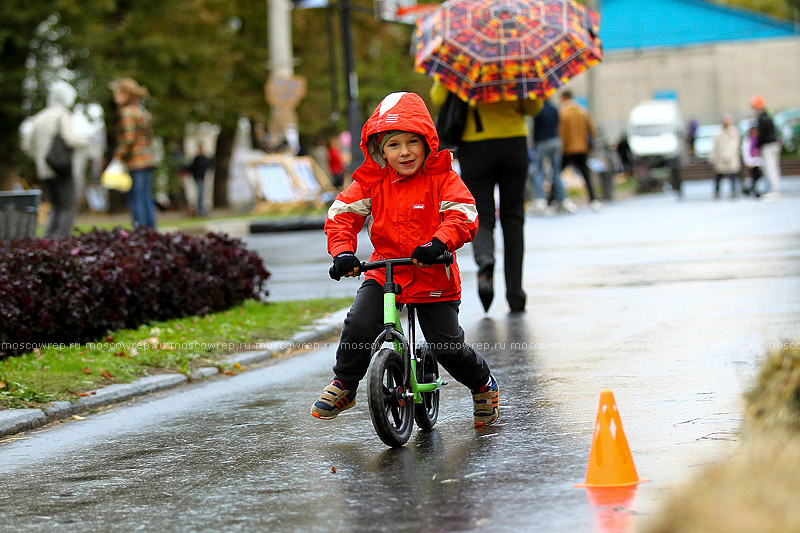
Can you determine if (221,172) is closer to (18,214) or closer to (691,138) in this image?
(691,138)

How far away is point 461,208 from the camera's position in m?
5.59

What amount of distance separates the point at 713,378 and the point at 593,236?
11.0 m

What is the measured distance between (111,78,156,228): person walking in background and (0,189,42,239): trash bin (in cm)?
303

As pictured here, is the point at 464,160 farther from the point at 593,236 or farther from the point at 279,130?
the point at 279,130

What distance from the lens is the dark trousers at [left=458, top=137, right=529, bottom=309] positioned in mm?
9359

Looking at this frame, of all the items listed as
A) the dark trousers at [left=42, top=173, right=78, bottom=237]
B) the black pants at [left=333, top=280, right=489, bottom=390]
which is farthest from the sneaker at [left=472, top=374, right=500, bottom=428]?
the dark trousers at [left=42, top=173, right=78, bottom=237]

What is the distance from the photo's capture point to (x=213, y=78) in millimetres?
33344

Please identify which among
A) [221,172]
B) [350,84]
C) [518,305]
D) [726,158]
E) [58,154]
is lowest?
[518,305]

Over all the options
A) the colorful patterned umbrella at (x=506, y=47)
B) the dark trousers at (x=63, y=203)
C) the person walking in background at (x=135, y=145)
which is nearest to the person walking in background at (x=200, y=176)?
the dark trousers at (x=63, y=203)

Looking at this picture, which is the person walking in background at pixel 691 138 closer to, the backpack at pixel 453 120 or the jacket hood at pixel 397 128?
the backpack at pixel 453 120

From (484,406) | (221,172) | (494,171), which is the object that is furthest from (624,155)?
(484,406)

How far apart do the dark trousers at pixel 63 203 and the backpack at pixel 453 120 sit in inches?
302

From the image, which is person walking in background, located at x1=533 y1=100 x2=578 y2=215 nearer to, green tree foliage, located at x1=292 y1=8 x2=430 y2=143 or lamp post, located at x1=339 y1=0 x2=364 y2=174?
lamp post, located at x1=339 y1=0 x2=364 y2=174

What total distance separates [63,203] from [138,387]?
8864 mm
